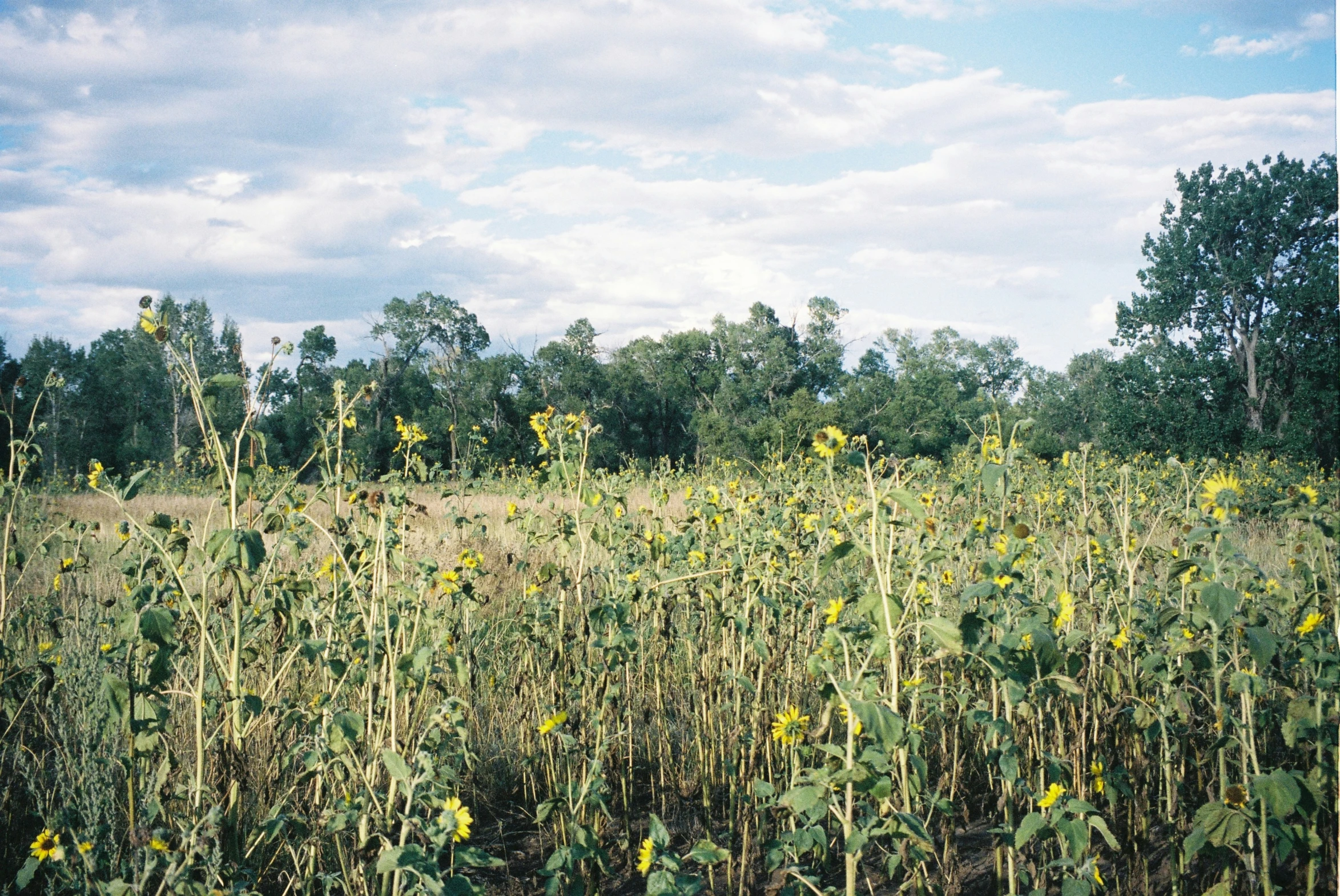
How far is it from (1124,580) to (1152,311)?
16144mm

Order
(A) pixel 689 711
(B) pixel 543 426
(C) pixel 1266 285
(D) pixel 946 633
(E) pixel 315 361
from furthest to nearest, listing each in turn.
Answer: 1. (E) pixel 315 361
2. (C) pixel 1266 285
3. (A) pixel 689 711
4. (B) pixel 543 426
5. (D) pixel 946 633

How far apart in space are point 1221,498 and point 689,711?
2.15 metres

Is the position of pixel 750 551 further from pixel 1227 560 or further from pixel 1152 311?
pixel 1152 311

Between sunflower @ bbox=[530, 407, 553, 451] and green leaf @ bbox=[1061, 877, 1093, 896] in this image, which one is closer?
green leaf @ bbox=[1061, 877, 1093, 896]

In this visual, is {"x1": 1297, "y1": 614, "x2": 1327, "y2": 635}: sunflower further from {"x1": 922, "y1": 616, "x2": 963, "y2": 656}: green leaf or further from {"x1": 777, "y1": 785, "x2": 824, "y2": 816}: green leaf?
{"x1": 777, "y1": 785, "x2": 824, "y2": 816}: green leaf

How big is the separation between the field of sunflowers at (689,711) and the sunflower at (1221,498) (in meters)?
0.02

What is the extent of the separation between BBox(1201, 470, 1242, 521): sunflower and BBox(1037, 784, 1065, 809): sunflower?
84cm

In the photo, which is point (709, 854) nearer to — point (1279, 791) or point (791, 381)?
point (1279, 791)

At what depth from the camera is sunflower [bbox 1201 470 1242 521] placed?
2.19 metres

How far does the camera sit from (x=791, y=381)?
3981cm

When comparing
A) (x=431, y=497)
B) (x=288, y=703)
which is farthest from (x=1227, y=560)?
(x=431, y=497)

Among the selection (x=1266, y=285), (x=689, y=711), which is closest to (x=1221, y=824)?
(x=689, y=711)

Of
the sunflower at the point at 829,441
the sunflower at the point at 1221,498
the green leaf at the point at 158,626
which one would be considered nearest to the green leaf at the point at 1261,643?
the sunflower at the point at 1221,498

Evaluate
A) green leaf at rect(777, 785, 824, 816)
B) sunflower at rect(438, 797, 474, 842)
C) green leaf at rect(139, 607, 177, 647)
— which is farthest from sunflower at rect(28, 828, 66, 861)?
green leaf at rect(777, 785, 824, 816)
